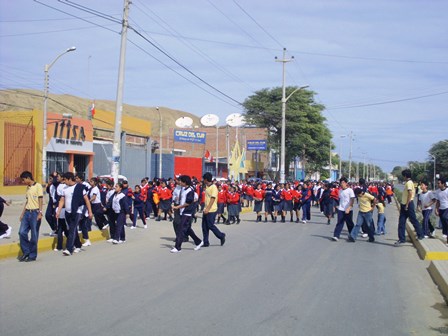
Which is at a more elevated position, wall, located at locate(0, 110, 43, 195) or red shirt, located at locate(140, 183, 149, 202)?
wall, located at locate(0, 110, 43, 195)

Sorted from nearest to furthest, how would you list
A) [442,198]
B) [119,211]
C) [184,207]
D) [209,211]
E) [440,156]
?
[184,207] → [209,211] → [119,211] → [442,198] → [440,156]

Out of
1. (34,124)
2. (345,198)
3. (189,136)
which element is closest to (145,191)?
(345,198)

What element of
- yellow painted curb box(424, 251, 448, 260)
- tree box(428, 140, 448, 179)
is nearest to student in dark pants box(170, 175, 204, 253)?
yellow painted curb box(424, 251, 448, 260)

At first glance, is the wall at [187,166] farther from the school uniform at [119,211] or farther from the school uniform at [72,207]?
the school uniform at [72,207]

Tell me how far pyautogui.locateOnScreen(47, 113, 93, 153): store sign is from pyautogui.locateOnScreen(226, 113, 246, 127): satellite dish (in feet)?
71.5

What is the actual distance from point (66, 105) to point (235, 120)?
7432cm

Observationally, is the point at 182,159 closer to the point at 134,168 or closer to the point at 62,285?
the point at 134,168

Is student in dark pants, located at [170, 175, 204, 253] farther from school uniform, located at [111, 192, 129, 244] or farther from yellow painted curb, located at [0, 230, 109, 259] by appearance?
yellow painted curb, located at [0, 230, 109, 259]

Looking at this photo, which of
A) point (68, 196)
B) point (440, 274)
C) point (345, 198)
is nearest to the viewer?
point (440, 274)

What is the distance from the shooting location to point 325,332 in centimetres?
604

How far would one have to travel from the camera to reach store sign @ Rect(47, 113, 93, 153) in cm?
3544

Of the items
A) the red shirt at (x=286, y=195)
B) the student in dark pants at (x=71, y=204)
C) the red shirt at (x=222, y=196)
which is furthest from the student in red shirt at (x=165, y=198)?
the student in dark pants at (x=71, y=204)

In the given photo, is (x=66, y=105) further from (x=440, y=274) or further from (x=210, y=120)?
(x=440, y=274)

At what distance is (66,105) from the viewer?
4835 inches
